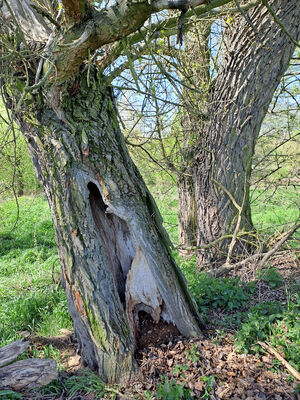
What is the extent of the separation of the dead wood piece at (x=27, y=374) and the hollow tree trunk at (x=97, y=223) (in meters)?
0.36

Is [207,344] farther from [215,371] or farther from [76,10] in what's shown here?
[76,10]

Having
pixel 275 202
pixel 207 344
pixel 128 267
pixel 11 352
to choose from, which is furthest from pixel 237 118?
pixel 11 352

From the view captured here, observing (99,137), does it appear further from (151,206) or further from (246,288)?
(246,288)

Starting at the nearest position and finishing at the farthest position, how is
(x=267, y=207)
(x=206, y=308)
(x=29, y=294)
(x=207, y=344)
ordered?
1. (x=207, y=344)
2. (x=206, y=308)
3. (x=29, y=294)
4. (x=267, y=207)

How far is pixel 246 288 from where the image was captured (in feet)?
10.7

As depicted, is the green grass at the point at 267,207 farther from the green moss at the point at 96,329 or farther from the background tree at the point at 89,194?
the green moss at the point at 96,329

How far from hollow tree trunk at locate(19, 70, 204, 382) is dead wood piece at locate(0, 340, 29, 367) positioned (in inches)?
19.0

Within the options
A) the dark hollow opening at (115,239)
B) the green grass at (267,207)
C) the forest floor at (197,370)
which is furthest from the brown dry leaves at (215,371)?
the green grass at (267,207)

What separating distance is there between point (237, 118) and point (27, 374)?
3606 mm

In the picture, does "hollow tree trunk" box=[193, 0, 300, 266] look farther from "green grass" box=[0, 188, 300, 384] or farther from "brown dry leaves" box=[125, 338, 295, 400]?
"brown dry leaves" box=[125, 338, 295, 400]

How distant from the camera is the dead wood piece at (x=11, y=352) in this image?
225 cm

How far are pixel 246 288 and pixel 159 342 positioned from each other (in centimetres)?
129

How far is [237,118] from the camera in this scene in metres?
3.81

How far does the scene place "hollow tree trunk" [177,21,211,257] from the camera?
4.05 metres
